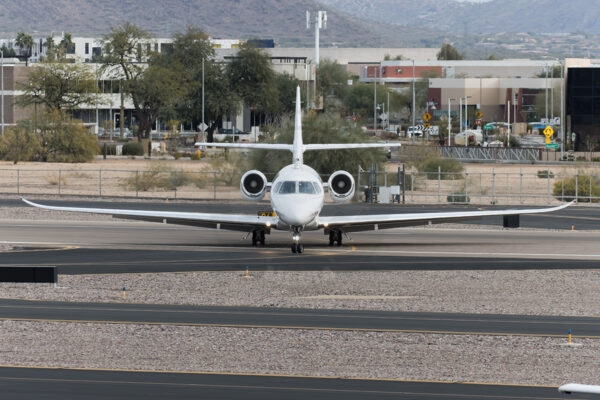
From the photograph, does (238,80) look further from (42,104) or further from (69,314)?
(69,314)

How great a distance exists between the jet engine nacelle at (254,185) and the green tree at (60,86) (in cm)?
7110

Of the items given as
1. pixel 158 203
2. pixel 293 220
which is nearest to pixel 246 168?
pixel 158 203

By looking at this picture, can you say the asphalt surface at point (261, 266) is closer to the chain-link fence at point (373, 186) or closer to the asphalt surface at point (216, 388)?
the asphalt surface at point (216, 388)

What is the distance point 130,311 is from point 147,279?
18.2 feet

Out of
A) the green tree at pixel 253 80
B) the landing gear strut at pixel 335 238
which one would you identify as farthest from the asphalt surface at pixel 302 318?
the green tree at pixel 253 80

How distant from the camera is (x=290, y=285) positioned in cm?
2975

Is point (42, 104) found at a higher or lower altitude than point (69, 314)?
higher

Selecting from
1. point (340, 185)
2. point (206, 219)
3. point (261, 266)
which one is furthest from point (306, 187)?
point (261, 266)

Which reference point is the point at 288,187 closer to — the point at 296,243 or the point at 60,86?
the point at 296,243

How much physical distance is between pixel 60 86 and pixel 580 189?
60111 mm

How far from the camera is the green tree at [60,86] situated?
107125mm

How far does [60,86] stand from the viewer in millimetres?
107562

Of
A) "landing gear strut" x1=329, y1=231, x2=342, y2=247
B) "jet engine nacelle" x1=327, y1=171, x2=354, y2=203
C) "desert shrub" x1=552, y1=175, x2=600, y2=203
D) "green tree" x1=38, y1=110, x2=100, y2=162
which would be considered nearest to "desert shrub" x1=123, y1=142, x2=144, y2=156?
"green tree" x1=38, y1=110, x2=100, y2=162

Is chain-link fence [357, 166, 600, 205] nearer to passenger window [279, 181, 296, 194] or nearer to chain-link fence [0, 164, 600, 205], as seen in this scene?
chain-link fence [0, 164, 600, 205]
